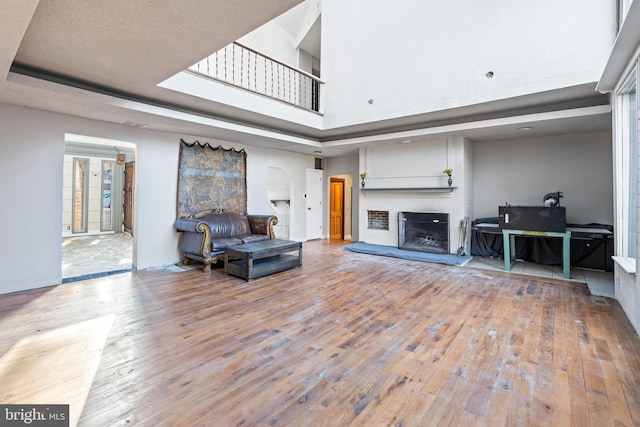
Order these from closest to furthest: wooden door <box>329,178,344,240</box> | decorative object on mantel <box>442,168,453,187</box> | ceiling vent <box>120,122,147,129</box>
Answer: ceiling vent <box>120,122,147,129</box> < decorative object on mantel <box>442,168,453,187</box> < wooden door <box>329,178,344,240</box>

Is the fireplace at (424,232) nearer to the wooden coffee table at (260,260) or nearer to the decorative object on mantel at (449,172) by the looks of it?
the decorative object on mantel at (449,172)

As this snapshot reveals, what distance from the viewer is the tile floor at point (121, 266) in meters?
4.31

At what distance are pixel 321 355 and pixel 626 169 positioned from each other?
3792 millimetres

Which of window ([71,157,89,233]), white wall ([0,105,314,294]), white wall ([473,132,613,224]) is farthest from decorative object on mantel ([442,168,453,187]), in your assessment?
window ([71,157,89,233])

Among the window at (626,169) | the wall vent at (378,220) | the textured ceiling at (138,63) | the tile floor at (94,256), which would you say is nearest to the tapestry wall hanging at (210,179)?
the textured ceiling at (138,63)

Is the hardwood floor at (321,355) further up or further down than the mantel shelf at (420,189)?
further down

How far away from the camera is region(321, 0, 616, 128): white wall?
3.72 meters

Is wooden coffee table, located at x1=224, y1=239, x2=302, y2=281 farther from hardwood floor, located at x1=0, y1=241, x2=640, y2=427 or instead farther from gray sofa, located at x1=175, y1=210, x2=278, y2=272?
hardwood floor, located at x1=0, y1=241, x2=640, y2=427

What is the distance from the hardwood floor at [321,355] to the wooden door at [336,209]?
5.06 meters

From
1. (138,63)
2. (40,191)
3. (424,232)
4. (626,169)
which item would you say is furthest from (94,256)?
(626,169)

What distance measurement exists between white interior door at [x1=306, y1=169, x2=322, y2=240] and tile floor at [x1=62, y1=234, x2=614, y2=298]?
4.19 m

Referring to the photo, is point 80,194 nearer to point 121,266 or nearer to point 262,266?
point 121,266

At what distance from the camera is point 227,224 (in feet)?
18.4

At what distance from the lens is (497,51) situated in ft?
14.1
